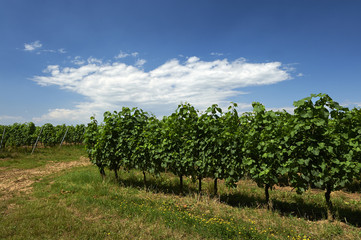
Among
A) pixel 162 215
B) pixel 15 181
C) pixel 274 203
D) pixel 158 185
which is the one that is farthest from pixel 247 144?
pixel 15 181

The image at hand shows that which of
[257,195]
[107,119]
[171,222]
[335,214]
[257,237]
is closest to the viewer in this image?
[257,237]

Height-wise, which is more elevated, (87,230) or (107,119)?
(107,119)

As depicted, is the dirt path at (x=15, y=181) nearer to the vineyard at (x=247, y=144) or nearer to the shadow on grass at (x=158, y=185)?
the vineyard at (x=247, y=144)

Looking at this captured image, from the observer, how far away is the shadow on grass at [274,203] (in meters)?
5.95

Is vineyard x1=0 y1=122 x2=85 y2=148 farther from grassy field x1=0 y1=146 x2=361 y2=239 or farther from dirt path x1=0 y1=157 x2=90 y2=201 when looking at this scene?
grassy field x1=0 y1=146 x2=361 y2=239

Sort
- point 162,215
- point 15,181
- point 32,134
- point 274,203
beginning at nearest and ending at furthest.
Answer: point 162,215 → point 274,203 → point 15,181 → point 32,134

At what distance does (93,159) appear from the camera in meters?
9.56

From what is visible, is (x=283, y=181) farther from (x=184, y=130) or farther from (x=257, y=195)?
(x=184, y=130)

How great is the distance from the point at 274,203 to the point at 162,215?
12.3 ft

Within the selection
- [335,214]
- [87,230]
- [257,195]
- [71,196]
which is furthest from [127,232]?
[335,214]

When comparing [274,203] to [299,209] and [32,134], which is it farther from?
[32,134]

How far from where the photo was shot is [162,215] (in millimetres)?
5344

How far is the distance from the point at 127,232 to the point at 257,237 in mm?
2689

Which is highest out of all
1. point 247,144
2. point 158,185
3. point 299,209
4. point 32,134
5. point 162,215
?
point 32,134
